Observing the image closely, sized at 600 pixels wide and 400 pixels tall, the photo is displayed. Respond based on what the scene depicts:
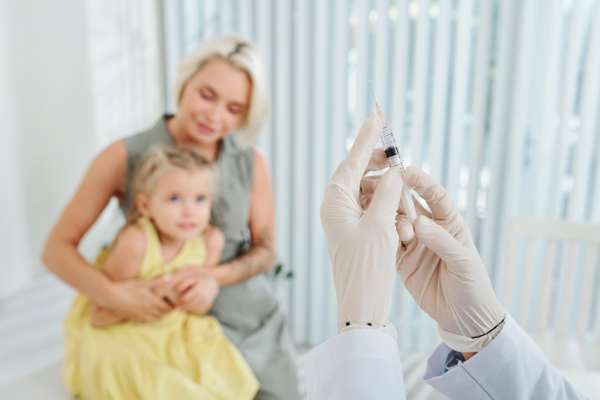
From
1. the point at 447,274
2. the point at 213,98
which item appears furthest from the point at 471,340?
the point at 213,98

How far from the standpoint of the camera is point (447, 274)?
0.82 meters

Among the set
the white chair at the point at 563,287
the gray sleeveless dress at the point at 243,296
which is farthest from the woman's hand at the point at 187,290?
the white chair at the point at 563,287

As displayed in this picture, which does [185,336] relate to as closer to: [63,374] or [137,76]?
[63,374]

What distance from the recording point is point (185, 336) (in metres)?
1.27

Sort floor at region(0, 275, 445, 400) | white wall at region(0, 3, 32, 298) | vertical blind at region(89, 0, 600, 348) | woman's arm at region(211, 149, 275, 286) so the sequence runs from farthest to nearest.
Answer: vertical blind at region(89, 0, 600, 348)
white wall at region(0, 3, 32, 298)
woman's arm at region(211, 149, 275, 286)
floor at region(0, 275, 445, 400)

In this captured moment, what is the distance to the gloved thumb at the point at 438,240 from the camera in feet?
2.47

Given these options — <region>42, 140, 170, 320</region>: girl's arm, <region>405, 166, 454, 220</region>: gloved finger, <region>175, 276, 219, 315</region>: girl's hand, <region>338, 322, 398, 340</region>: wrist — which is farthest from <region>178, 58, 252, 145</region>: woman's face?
<region>338, 322, 398, 340</region>: wrist

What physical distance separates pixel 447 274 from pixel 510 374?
0.63 feet

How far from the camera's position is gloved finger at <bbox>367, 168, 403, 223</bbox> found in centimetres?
75

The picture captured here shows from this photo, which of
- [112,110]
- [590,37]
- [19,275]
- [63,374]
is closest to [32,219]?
[19,275]

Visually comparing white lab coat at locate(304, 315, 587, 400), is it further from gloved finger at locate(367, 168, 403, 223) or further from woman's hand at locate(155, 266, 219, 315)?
woman's hand at locate(155, 266, 219, 315)

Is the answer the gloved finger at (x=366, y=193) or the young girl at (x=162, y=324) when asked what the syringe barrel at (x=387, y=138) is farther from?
the young girl at (x=162, y=324)

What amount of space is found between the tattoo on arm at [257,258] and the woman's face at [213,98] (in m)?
0.38

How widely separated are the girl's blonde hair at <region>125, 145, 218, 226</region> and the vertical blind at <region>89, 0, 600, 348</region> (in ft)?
2.98
